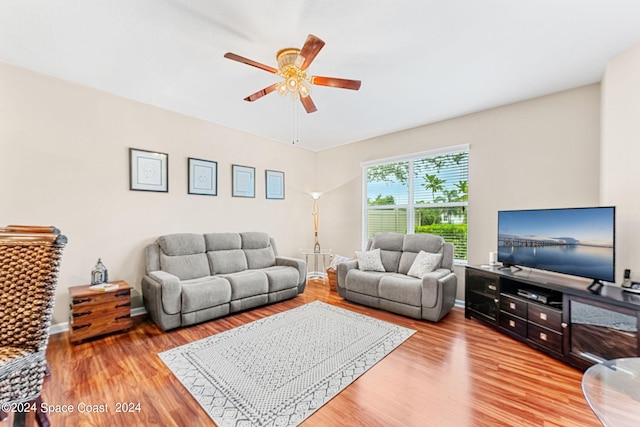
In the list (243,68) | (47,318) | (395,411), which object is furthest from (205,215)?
(395,411)

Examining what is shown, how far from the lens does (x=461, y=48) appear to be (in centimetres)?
229

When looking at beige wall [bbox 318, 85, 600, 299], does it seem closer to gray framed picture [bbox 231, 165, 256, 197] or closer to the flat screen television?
the flat screen television

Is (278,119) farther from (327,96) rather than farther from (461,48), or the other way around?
(461,48)

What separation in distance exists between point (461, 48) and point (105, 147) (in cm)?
390

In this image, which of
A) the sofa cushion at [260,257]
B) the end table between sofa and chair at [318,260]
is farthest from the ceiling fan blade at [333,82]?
the end table between sofa and chair at [318,260]

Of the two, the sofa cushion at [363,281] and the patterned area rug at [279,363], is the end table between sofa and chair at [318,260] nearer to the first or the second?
the sofa cushion at [363,281]

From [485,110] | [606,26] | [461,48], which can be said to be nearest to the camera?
[606,26]

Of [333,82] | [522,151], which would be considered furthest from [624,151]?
[333,82]

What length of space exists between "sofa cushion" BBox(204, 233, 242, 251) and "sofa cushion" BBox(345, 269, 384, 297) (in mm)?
1791

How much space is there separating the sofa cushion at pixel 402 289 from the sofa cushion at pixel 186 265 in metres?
2.41

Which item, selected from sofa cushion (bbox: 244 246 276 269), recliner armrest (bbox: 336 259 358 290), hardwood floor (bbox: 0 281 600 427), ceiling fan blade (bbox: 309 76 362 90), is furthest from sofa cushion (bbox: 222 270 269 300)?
ceiling fan blade (bbox: 309 76 362 90)

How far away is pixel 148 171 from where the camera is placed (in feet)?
11.5

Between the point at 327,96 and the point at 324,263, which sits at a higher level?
the point at 327,96

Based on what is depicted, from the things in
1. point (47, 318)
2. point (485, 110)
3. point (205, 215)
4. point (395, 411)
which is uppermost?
point (485, 110)
